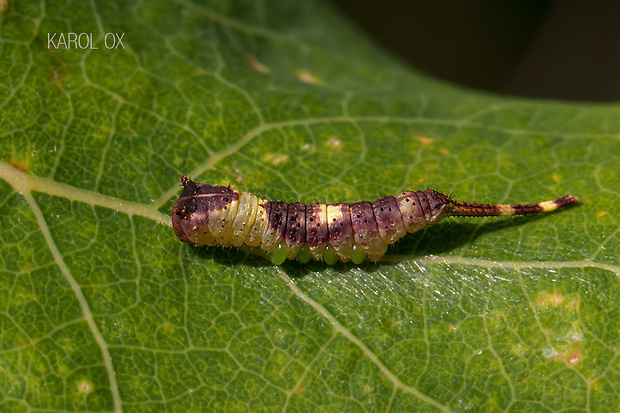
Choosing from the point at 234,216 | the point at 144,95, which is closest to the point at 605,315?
the point at 234,216

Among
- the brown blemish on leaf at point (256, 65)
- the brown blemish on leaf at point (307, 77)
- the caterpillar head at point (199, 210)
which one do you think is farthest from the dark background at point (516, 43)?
the caterpillar head at point (199, 210)

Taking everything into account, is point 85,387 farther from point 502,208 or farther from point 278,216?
point 502,208

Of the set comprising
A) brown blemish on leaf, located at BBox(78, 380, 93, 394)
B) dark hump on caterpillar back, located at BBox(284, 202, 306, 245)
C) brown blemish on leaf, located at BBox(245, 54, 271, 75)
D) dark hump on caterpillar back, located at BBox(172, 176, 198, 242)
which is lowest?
brown blemish on leaf, located at BBox(78, 380, 93, 394)

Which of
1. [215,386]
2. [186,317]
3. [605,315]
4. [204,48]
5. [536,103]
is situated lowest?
[215,386]

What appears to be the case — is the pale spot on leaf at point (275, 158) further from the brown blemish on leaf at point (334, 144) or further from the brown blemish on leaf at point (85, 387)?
the brown blemish on leaf at point (85, 387)

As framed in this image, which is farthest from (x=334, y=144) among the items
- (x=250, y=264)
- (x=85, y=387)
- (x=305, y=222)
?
(x=85, y=387)

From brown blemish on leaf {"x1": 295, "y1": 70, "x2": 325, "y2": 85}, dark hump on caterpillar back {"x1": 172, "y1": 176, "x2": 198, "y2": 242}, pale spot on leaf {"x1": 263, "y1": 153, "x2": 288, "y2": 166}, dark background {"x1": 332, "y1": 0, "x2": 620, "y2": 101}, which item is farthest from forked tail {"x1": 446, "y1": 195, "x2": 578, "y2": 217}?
dark background {"x1": 332, "y1": 0, "x2": 620, "y2": 101}

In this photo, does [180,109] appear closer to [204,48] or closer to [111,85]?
[111,85]

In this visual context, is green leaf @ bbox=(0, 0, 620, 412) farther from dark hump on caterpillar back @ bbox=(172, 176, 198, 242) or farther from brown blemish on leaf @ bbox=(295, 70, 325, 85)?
brown blemish on leaf @ bbox=(295, 70, 325, 85)
